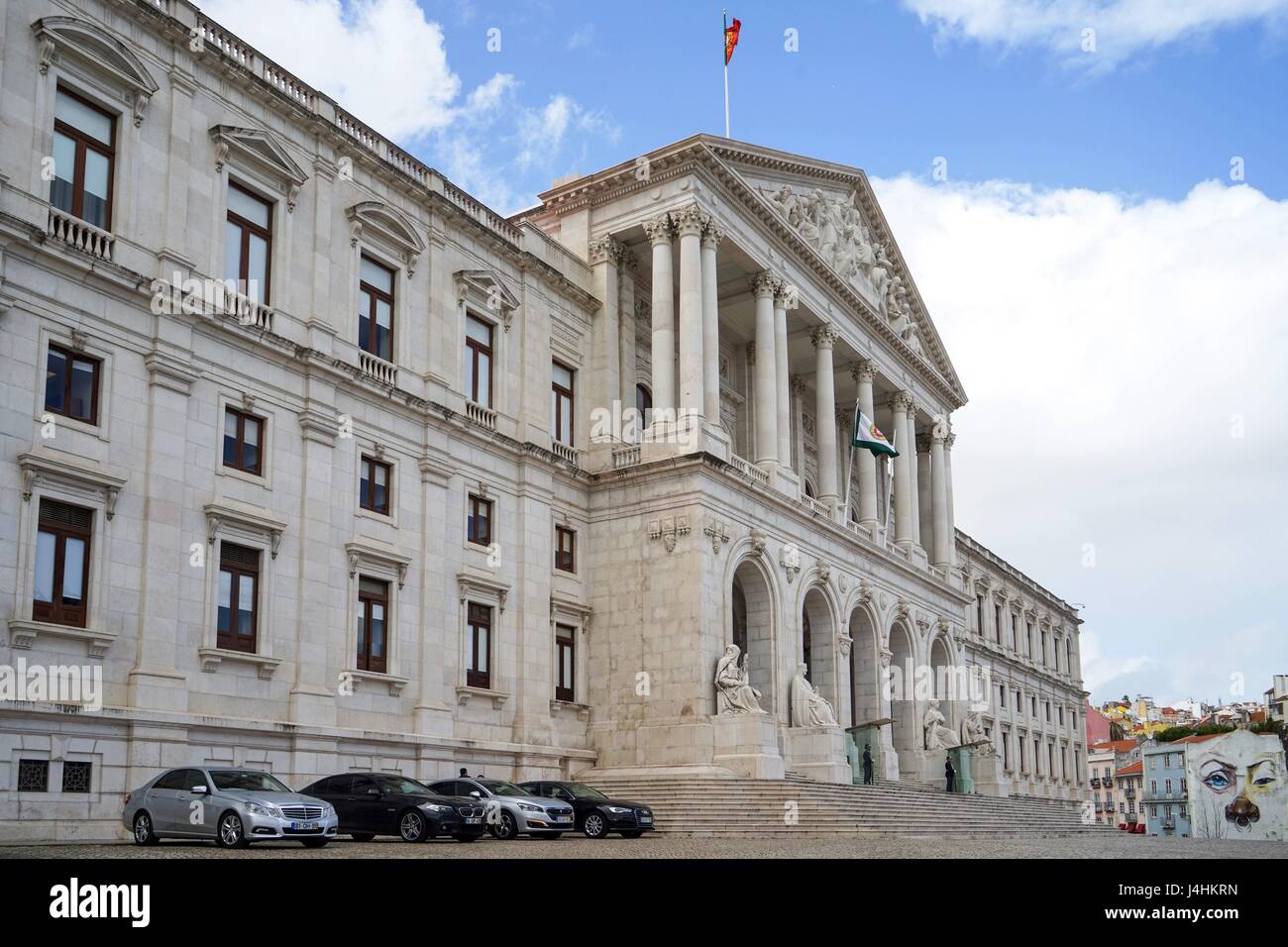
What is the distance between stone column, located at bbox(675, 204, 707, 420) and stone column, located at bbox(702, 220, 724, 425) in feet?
1.03

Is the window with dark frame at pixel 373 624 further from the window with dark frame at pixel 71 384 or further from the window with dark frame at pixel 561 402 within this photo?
the window with dark frame at pixel 561 402

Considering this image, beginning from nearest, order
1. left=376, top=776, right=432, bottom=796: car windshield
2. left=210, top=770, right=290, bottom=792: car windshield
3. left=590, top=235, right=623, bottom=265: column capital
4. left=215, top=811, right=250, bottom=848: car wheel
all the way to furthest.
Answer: left=215, top=811, right=250, bottom=848: car wheel
left=210, top=770, right=290, bottom=792: car windshield
left=376, top=776, right=432, bottom=796: car windshield
left=590, top=235, right=623, bottom=265: column capital

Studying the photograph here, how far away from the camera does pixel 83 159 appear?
2656 centimetres

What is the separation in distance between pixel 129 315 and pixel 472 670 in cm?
1410

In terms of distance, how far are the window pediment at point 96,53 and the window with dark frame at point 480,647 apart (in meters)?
15.8

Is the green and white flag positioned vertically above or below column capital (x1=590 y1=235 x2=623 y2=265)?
below

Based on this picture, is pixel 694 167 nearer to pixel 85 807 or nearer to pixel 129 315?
pixel 129 315

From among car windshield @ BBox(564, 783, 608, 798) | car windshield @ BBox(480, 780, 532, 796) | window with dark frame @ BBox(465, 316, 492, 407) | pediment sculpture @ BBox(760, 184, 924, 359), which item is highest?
pediment sculpture @ BBox(760, 184, 924, 359)

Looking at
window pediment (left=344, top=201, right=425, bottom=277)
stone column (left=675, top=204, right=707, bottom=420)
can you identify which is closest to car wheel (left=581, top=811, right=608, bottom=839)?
stone column (left=675, top=204, right=707, bottom=420)

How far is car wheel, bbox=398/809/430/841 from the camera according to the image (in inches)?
986

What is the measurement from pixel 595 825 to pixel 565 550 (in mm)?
12329

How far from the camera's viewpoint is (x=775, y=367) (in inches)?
1825

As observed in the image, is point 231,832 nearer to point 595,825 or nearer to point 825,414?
point 595,825

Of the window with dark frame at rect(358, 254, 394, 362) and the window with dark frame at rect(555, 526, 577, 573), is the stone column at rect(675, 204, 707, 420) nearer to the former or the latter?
the window with dark frame at rect(555, 526, 577, 573)
